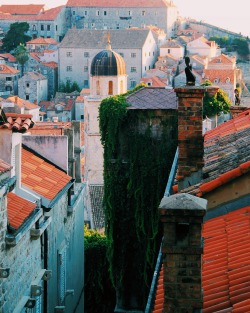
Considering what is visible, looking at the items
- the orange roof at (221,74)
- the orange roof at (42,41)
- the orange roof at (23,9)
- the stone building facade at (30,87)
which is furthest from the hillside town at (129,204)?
the orange roof at (23,9)

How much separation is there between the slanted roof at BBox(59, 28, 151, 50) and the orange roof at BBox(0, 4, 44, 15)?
24000 millimetres

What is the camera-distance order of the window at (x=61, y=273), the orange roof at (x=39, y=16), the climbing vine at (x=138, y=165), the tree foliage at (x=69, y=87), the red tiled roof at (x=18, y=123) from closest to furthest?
1. the red tiled roof at (x=18, y=123)
2. the window at (x=61, y=273)
3. the climbing vine at (x=138, y=165)
4. the tree foliage at (x=69, y=87)
5. the orange roof at (x=39, y=16)

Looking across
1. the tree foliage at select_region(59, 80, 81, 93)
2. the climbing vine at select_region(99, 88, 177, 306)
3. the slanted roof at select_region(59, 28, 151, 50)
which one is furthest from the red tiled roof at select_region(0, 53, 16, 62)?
the climbing vine at select_region(99, 88, 177, 306)

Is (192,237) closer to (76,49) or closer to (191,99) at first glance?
(191,99)

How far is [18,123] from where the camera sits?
8.73 metres

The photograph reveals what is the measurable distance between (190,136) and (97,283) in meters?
9.39

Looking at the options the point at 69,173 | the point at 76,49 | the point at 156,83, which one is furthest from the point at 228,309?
the point at 76,49

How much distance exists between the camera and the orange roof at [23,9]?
361 ft

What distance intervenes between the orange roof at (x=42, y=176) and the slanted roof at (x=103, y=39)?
7152cm

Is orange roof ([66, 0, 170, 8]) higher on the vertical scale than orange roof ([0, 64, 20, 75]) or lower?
higher

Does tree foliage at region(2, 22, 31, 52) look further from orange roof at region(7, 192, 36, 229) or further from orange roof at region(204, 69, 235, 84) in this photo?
orange roof at region(7, 192, 36, 229)

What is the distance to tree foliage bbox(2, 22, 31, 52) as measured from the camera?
98.9 meters

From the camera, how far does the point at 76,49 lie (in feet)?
278

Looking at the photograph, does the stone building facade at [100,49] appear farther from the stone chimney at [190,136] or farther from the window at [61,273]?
the stone chimney at [190,136]
